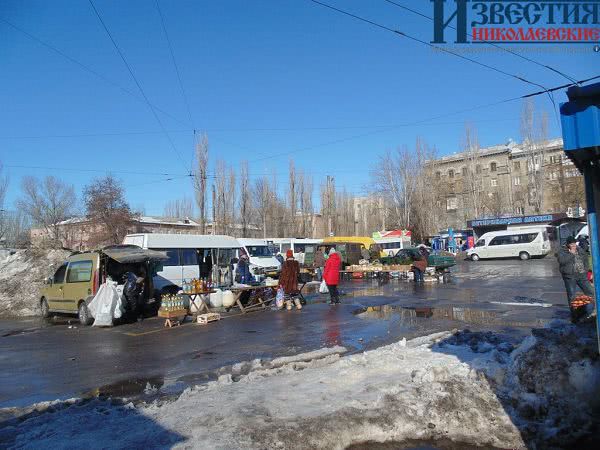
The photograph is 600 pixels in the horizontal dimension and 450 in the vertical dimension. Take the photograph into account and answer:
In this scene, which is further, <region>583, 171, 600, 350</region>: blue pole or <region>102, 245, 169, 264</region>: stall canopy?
<region>102, 245, 169, 264</region>: stall canopy

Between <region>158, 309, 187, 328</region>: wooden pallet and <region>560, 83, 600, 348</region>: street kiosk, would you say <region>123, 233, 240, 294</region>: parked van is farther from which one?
<region>560, 83, 600, 348</region>: street kiosk

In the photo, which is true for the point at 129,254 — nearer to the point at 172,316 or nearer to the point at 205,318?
the point at 172,316

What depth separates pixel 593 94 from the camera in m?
3.70

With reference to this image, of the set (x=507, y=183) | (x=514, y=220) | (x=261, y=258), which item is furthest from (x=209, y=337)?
(x=507, y=183)

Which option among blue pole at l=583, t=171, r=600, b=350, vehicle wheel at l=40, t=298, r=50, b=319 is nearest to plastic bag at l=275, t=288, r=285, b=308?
vehicle wheel at l=40, t=298, r=50, b=319

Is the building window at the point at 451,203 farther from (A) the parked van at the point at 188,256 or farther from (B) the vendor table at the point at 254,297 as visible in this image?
(B) the vendor table at the point at 254,297

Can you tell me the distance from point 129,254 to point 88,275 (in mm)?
1498

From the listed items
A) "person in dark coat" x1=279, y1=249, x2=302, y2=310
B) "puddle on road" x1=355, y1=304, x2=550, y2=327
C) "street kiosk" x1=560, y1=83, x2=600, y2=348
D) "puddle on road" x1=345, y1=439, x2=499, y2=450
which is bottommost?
"puddle on road" x1=355, y1=304, x2=550, y2=327

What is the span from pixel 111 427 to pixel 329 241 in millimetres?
30675

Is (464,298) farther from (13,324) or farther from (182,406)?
(13,324)

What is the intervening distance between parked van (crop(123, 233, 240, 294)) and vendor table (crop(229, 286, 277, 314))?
3552 millimetres

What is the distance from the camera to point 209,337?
11.0 metres

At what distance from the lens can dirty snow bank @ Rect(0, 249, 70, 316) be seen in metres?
18.9

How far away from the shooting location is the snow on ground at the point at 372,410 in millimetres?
4543
